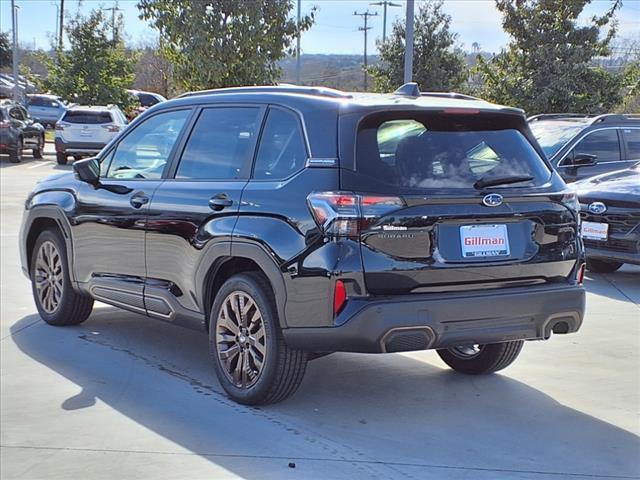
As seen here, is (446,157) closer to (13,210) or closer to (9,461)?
(9,461)

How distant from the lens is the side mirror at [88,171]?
6316mm

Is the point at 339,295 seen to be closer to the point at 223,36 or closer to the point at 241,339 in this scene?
the point at 241,339

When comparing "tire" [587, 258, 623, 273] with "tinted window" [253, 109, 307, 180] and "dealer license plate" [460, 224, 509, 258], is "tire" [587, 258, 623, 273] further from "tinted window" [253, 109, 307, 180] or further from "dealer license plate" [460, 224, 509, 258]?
"tinted window" [253, 109, 307, 180]

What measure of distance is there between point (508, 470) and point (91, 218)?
3597 mm

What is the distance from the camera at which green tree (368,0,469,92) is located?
25422 mm

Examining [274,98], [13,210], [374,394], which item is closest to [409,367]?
[374,394]

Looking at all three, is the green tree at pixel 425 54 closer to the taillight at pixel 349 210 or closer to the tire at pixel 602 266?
the tire at pixel 602 266

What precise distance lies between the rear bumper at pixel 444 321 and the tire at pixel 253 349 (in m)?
0.20

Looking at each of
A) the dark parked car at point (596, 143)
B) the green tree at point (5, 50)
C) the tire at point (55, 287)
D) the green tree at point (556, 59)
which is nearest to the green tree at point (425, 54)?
the green tree at point (556, 59)

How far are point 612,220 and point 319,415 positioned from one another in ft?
16.4

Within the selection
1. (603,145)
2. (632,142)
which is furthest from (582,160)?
(632,142)

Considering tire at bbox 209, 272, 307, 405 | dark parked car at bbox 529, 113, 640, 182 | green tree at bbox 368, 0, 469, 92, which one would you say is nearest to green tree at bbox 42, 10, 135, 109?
green tree at bbox 368, 0, 469, 92

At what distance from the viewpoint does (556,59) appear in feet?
67.3

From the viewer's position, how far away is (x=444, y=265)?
4.51m
